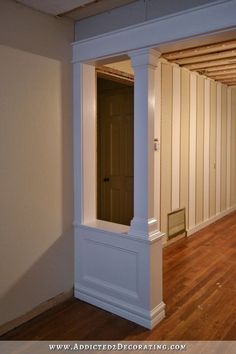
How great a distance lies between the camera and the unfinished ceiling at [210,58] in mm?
3674

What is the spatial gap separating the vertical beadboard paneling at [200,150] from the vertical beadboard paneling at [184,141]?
1.34 ft

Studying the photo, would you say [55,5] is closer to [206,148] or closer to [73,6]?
[73,6]

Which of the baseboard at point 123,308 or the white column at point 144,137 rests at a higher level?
the white column at point 144,137

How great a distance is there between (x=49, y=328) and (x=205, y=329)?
1235 millimetres

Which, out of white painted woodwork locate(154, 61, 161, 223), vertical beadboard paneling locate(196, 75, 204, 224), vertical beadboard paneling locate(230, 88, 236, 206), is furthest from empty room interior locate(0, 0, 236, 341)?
vertical beadboard paneling locate(230, 88, 236, 206)

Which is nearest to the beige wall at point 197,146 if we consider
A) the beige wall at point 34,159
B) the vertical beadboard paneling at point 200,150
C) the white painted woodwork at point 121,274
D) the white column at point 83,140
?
the vertical beadboard paneling at point 200,150

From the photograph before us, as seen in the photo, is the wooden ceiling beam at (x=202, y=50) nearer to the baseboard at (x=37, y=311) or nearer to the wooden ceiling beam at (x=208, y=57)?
the wooden ceiling beam at (x=208, y=57)

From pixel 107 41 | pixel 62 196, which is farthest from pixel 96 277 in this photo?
pixel 107 41

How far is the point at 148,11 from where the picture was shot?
7.90 ft

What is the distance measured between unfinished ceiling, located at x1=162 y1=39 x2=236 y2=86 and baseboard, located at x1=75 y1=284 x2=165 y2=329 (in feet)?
8.88

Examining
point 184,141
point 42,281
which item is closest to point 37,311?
point 42,281

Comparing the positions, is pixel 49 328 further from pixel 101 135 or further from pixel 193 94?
pixel 193 94

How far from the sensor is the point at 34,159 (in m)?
2.66

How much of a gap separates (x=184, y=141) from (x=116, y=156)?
3.49ft
